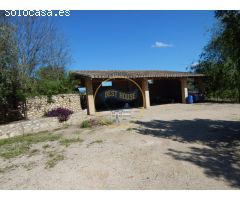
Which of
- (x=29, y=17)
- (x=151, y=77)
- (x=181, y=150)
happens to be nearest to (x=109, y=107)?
(x=151, y=77)

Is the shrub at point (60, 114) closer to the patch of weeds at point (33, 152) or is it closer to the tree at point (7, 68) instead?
the tree at point (7, 68)

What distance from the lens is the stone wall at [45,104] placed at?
16.3 metres

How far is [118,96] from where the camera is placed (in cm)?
2355

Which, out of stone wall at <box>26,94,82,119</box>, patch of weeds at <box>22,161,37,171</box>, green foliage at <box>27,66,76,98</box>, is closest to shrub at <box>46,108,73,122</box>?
stone wall at <box>26,94,82,119</box>

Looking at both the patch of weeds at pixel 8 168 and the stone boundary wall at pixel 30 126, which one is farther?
the stone boundary wall at pixel 30 126

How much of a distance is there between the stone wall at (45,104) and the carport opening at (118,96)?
176 inches

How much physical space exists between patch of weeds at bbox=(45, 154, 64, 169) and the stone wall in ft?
27.6

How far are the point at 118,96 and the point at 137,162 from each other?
16.4m

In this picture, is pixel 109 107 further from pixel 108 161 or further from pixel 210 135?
pixel 108 161

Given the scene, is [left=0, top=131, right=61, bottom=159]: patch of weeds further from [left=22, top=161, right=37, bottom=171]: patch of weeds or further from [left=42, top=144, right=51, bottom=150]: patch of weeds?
[left=22, top=161, right=37, bottom=171]: patch of weeds

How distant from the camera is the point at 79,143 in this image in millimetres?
9914

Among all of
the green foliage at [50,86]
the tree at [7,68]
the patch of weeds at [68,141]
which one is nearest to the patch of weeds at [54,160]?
the patch of weeds at [68,141]

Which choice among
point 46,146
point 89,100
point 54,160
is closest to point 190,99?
point 89,100
